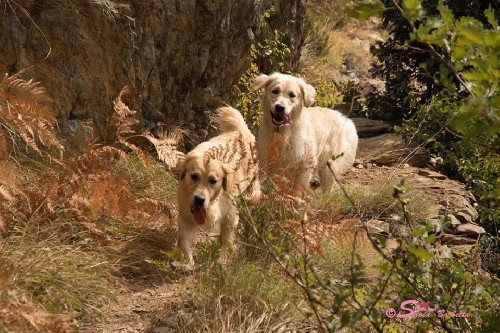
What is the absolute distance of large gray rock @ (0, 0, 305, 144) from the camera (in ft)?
23.5

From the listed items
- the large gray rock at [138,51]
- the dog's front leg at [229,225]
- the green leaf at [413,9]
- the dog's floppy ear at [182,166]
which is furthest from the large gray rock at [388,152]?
the green leaf at [413,9]

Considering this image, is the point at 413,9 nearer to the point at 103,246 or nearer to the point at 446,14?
the point at 446,14

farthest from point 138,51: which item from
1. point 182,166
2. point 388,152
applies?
point 388,152

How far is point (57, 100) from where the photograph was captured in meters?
7.34

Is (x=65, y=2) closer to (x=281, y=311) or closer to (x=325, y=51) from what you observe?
(x=281, y=311)

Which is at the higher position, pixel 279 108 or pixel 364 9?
pixel 364 9

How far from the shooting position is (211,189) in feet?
20.7

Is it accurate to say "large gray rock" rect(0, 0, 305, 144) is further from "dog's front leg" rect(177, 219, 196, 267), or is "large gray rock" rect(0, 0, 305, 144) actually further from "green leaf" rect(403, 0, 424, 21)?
"green leaf" rect(403, 0, 424, 21)

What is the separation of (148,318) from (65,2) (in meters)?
3.46

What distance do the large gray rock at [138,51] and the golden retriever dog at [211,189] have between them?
1630 mm

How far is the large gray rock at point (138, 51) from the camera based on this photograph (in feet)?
23.5

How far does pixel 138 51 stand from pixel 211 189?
7.77ft

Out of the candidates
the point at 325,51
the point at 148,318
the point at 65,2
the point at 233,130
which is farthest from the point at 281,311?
the point at 325,51

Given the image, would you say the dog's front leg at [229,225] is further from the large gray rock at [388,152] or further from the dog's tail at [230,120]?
the large gray rock at [388,152]
